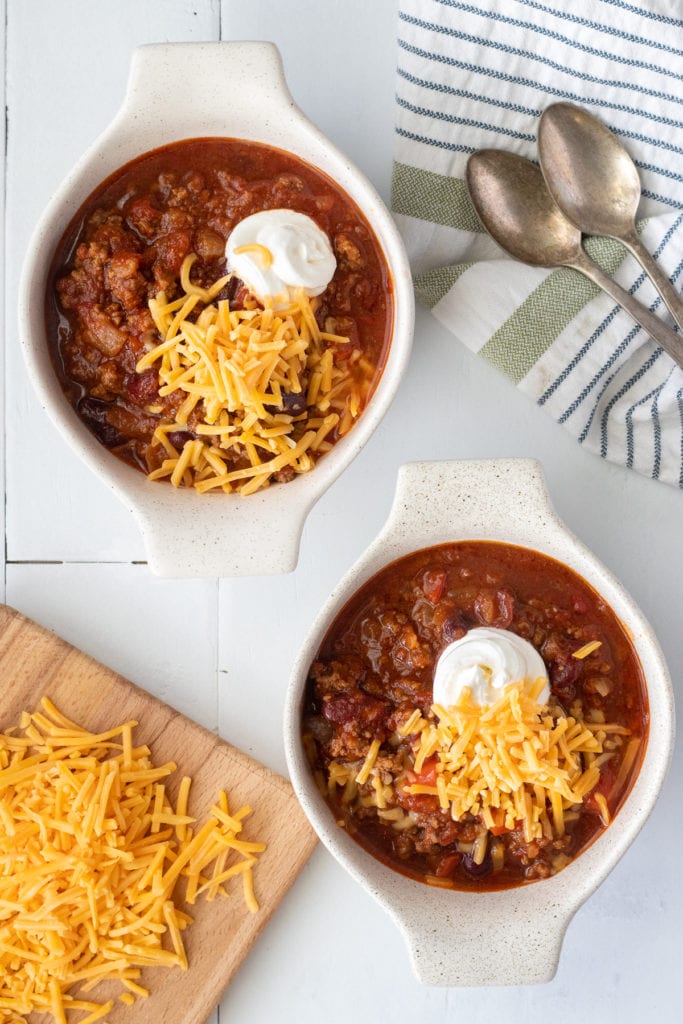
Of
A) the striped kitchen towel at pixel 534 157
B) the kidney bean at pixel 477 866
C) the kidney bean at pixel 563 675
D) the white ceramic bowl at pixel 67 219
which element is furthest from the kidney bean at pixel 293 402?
the kidney bean at pixel 477 866

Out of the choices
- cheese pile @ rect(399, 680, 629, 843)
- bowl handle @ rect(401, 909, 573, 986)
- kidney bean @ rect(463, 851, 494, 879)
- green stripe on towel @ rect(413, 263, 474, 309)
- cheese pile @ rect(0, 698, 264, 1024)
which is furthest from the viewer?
green stripe on towel @ rect(413, 263, 474, 309)

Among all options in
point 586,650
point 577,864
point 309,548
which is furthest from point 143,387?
point 577,864

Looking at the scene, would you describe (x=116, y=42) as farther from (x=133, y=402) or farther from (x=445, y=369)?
(x=445, y=369)

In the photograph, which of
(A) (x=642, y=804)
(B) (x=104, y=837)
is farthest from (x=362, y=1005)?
(A) (x=642, y=804)

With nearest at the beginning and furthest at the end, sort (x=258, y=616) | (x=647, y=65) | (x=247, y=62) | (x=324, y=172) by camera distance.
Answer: (x=247, y=62) < (x=324, y=172) < (x=647, y=65) < (x=258, y=616)

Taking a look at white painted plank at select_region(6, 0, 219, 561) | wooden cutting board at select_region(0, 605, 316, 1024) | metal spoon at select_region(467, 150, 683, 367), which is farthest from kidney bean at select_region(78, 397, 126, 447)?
metal spoon at select_region(467, 150, 683, 367)

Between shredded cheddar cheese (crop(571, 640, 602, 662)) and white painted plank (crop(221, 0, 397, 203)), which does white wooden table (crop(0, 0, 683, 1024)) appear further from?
shredded cheddar cheese (crop(571, 640, 602, 662))
